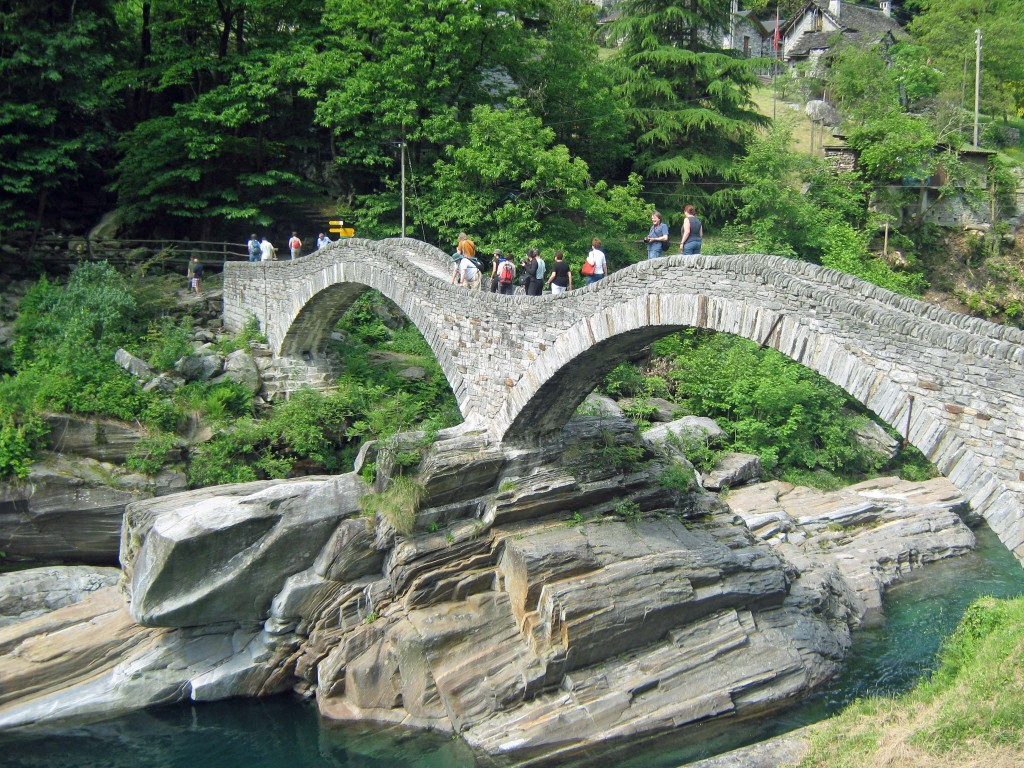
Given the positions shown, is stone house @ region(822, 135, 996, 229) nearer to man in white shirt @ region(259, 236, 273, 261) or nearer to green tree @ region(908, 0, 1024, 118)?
green tree @ region(908, 0, 1024, 118)

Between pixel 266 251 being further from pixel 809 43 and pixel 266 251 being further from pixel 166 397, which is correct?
pixel 809 43

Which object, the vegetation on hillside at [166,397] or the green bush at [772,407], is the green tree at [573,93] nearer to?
the green bush at [772,407]

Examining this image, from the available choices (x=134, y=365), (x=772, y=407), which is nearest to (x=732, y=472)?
(x=772, y=407)

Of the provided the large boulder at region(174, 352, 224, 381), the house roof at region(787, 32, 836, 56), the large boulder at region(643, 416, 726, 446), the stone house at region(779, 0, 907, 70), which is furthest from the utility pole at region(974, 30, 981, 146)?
the large boulder at region(174, 352, 224, 381)

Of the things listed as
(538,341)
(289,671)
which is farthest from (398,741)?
(538,341)

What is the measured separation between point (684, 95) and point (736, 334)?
22125mm

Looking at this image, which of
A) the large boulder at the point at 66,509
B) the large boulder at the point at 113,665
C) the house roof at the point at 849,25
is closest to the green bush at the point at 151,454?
the large boulder at the point at 66,509

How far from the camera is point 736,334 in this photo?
12.9 m

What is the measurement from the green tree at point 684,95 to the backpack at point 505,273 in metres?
15.0

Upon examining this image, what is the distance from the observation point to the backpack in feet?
58.5

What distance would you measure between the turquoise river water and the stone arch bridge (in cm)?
559

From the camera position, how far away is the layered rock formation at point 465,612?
1390cm

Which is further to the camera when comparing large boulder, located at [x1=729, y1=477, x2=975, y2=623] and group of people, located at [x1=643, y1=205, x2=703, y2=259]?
large boulder, located at [x1=729, y1=477, x2=975, y2=623]

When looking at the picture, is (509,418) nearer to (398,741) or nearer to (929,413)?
(398,741)
